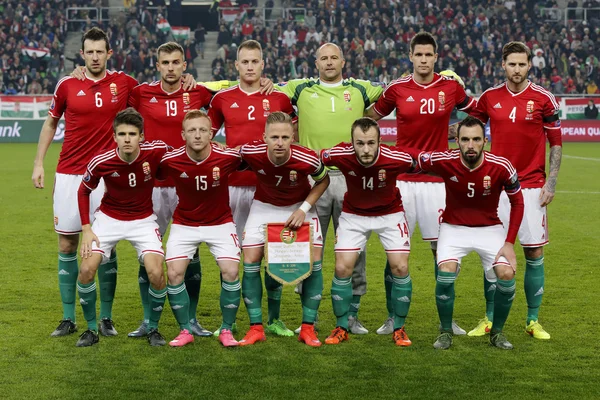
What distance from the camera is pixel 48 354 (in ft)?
20.8

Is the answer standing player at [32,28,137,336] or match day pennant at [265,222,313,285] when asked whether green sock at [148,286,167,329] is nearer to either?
standing player at [32,28,137,336]

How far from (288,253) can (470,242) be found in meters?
1.32

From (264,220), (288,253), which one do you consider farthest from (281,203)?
(288,253)

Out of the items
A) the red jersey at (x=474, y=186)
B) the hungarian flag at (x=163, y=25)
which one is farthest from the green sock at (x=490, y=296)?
the hungarian flag at (x=163, y=25)

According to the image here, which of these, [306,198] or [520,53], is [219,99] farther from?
[520,53]

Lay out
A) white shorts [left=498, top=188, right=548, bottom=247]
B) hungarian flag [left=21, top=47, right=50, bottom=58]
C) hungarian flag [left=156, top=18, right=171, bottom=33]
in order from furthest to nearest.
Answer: hungarian flag [left=156, top=18, right=171, bottom=33]
hungarian flag [left=21, top=47, right=50, bottom=58]
white shorts [left=498, top=188, right=548, bottom=247]

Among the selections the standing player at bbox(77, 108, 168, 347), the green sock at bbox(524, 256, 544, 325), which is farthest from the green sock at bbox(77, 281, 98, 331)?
the green sock at bbox(524, 256, 544, 325)

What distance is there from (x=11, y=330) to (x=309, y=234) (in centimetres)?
242

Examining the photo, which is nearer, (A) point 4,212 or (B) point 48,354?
(B) point 48,354

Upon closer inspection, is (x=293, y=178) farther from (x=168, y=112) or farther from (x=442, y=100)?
(x=442, y=100)

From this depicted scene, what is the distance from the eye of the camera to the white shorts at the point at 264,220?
22.3 feet

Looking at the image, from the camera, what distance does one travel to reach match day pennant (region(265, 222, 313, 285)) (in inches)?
262

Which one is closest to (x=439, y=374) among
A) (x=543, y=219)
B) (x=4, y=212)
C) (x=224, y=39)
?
(x=543, y=219)

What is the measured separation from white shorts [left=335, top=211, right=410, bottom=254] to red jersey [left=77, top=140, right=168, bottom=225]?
1462 millimetres
